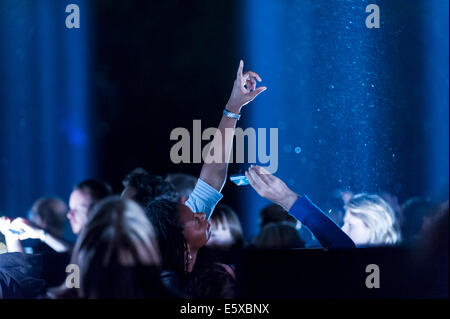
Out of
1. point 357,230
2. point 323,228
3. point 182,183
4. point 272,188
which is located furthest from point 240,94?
point 182,183

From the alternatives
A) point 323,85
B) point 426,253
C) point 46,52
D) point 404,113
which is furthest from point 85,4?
point 426,253

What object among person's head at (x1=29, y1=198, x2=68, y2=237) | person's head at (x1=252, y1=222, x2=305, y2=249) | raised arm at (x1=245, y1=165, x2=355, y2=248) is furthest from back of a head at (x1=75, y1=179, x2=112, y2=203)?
raised arm at (x1=245, y1=165, x2=355, y2=248)

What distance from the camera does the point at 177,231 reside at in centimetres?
150

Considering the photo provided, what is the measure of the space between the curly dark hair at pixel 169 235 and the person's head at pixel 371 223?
3.47ft

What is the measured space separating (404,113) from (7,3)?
3513 millimetres

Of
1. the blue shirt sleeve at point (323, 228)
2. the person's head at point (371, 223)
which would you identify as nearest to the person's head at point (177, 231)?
the blue shirt sleeve at point (323, 228)

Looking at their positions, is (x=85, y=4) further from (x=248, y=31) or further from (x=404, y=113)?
(x=404, y=113)

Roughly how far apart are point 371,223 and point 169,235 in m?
1.15

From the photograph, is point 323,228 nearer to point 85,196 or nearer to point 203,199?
point 203,199

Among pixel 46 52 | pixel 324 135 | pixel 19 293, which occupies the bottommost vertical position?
pixel 19 293

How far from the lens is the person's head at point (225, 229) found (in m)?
2.50

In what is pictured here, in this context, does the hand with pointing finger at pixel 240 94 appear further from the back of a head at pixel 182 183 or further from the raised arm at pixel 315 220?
the back of a head at pixel 182 183

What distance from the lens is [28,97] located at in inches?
183

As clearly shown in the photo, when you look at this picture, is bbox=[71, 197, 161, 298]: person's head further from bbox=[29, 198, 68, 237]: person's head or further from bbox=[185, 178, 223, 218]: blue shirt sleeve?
bbox=[29, 198, 68, 237]: person's head
